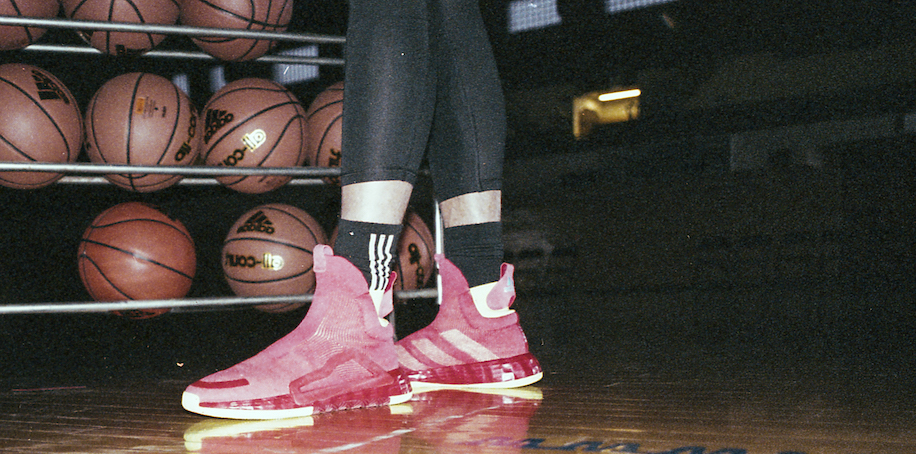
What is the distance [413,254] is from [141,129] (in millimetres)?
664

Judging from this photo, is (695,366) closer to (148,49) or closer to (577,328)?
(148,49)

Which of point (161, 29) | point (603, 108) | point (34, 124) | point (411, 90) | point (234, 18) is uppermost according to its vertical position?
point (603, 108)

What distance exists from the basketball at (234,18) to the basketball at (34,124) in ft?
1.03

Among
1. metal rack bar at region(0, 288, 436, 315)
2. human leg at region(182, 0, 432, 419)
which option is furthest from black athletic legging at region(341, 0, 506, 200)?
metal rack bar at region(0, 288, 436, 315)

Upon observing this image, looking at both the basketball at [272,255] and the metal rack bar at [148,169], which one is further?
the basketball at [272,255]

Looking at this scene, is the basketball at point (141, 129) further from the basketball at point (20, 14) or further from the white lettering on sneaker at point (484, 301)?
the white lettering on sneaker at point (484, 301)

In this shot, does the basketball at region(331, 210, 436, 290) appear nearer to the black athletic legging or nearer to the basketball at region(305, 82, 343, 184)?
the basketball at region(305, 82, 343, 184)

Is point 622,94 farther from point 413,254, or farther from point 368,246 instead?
point 368,246

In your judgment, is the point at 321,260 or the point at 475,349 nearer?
the point at 321,260

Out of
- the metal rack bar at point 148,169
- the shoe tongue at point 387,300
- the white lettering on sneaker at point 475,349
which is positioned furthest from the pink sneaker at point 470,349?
the metal rack bar at point 148,169

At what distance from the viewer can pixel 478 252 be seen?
40.1 inches

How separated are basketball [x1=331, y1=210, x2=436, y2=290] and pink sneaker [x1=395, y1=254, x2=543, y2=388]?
0.73 m

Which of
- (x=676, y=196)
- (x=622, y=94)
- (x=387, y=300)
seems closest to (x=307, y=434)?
(x=387, y=300)

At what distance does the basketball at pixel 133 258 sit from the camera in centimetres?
167
